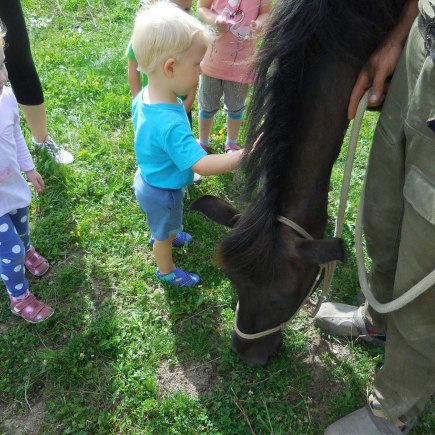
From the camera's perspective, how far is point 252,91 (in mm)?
1786

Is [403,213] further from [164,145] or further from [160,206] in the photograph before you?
[160,206]

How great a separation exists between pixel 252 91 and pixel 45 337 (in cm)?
179

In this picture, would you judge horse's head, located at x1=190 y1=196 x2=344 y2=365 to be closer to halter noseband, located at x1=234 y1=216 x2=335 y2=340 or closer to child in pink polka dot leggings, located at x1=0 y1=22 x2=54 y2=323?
halter noseband, located at x1=234 y1=216 x2=335 y2=340

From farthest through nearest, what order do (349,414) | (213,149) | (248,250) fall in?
(213,149) < (349,414) < (248,250)

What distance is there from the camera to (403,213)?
177 cm

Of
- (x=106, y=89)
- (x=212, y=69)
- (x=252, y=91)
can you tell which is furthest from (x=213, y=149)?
(x=252, y=91)

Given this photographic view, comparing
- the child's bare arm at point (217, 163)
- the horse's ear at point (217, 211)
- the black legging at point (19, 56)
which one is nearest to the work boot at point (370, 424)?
the horse's ear at point (217, 211)

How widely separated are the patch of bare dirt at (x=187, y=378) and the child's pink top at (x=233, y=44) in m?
1.79

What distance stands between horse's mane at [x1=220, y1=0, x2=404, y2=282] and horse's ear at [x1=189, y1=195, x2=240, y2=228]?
0.46 ft

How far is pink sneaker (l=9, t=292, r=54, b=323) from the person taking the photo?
2615 mm

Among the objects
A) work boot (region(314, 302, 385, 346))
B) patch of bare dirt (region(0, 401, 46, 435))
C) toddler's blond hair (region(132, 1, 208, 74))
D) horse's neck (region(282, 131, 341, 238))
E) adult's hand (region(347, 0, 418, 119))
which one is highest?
adult's hand (region(347, 0, 418, 119))

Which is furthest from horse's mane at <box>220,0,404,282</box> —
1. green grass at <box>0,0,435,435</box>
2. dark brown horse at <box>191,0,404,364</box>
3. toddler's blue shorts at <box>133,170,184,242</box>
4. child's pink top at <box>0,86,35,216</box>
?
child's pink top at <box>0,86,35,216</box>

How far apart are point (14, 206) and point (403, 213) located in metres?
1.82

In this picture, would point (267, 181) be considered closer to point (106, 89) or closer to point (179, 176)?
point (179, 176)
